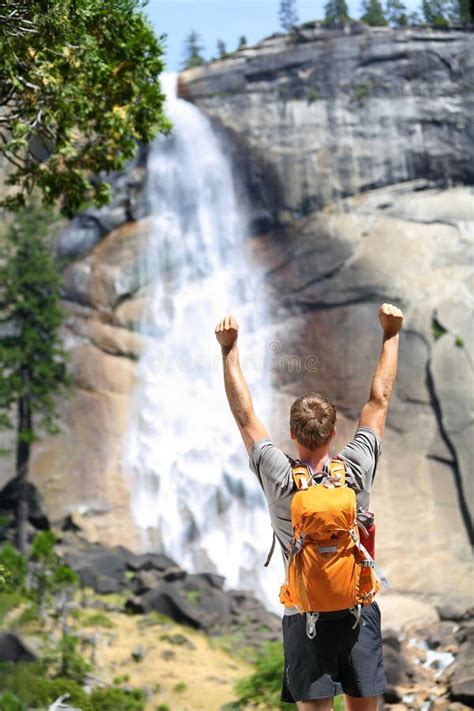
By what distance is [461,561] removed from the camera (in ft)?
Result: 60.7

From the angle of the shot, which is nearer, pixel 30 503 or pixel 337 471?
pixel 337 471

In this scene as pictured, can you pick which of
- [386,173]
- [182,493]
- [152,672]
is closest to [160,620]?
[152,672]

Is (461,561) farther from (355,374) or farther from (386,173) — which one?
(386,173)

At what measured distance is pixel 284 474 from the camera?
119 inches

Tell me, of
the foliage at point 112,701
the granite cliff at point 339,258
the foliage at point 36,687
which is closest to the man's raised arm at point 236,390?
the foliage at point 36,687

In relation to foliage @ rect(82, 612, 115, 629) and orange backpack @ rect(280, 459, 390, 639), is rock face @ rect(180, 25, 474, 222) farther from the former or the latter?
orange backpack @ rect(280, 459, 390, 639)

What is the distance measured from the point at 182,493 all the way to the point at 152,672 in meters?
6.89

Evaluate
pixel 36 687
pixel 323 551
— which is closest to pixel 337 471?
pixel 323 551

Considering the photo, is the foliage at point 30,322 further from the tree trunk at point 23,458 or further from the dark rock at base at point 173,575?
the dark rock at base at point 173,575

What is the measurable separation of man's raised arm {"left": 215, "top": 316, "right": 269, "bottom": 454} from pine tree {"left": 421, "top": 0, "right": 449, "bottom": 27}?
20481 millimetres

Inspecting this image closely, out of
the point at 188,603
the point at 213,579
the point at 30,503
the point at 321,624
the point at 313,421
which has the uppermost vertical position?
the point at 313,421

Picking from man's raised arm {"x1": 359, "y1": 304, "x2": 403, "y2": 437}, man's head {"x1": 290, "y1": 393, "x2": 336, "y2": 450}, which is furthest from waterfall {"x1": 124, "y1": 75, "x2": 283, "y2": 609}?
man's head {"x1": 290, "y1": 393, "x2": 336, "y2": 450}

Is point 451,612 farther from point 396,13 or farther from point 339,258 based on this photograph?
point 396,13

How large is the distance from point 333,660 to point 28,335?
16414mm
